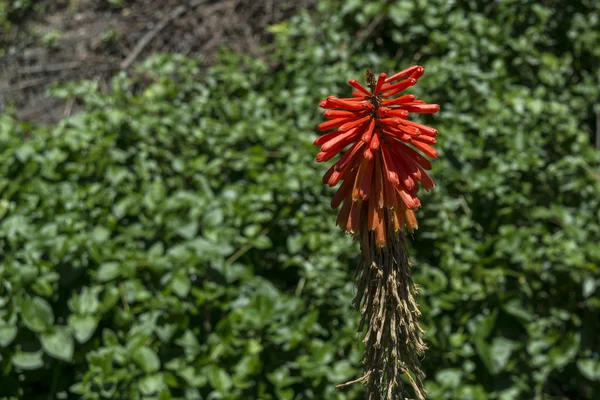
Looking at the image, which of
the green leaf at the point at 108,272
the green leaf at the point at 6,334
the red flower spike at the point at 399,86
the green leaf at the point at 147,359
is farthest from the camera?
the green leaf at the point at 108,272

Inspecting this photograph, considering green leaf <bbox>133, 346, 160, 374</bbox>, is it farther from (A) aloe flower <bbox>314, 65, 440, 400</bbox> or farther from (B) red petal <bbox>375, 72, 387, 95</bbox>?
(B) red petal <bbox>375, 72, 387, 95</bbox>

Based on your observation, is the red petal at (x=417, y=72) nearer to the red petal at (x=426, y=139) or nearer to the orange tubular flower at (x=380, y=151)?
the orange tubular flower at (x=380, y=151)

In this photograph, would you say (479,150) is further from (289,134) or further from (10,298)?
(10,298)

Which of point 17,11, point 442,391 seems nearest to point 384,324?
point 442,391

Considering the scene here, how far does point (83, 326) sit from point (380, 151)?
1.92m

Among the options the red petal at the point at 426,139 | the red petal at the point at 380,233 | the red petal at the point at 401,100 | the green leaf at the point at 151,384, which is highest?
the red petal at the point at 401,100

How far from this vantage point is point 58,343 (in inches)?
123

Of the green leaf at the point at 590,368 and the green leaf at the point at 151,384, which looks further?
the green leaf at the point at 590,368

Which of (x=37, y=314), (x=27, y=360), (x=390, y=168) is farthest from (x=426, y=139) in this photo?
(x=27, y=360)

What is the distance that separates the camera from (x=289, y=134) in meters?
4.21

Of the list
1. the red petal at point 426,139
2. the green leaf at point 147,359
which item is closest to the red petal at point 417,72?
the red petal at point 426,139

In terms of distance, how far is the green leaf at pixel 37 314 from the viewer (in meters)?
3.08

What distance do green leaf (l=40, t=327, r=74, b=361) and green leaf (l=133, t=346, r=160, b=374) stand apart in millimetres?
269

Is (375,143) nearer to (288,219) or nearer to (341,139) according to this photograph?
(341,139)
